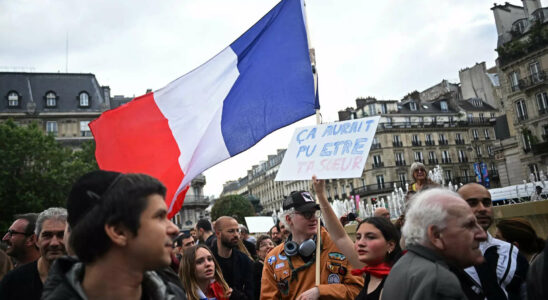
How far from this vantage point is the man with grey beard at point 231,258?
5.81 meters

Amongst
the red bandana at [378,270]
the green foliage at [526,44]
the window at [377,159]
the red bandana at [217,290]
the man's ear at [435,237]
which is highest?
the green foliage at [526,44]

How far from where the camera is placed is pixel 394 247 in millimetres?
3449

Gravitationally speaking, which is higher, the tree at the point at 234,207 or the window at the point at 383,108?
the window at the point at 383,108

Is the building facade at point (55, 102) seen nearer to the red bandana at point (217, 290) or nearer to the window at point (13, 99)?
the window at point (13, 99)

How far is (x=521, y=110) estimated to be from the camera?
134 ft

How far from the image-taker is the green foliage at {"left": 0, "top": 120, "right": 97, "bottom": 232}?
30.7 meters

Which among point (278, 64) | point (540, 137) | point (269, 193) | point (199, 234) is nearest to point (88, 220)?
point (278, 64)

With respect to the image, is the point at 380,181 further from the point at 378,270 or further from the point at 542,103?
the point at 378,270

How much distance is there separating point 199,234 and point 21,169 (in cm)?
2929

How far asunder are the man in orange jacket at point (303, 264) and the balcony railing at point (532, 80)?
4083 centimetres

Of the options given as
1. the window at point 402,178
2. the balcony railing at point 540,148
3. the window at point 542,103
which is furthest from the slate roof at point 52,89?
the window at point 542,103

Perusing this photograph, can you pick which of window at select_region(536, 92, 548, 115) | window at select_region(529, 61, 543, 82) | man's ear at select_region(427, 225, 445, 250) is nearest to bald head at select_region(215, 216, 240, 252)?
man's ear at select_region(427, 225, 445, 250)

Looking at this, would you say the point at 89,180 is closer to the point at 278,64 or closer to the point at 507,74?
the point at 278,64

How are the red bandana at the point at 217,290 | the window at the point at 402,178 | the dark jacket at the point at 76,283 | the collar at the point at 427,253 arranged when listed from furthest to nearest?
1. the window at the point at 402,178
2. the red bandana at the point at 217,290
3. the collar at the point at 427,253
4. the dark jacket at the point at 76,283
